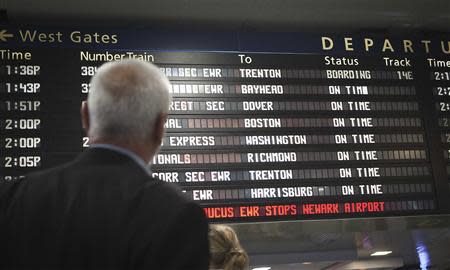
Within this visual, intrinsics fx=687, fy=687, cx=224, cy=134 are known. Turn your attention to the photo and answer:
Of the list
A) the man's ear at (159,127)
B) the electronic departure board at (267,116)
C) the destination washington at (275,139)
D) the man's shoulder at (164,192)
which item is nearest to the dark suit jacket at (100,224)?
the man's shoulder at (164,192)

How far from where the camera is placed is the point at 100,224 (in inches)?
46.5

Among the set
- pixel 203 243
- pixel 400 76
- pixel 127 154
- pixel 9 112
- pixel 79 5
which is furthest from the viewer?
pixel 400 76

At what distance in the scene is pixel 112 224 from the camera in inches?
46.5

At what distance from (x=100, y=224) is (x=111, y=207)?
0.04 meters

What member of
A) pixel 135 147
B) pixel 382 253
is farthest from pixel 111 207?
pixel 382 253

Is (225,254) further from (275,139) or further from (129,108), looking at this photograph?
(275,139)

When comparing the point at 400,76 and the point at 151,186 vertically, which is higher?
the point at 400,76

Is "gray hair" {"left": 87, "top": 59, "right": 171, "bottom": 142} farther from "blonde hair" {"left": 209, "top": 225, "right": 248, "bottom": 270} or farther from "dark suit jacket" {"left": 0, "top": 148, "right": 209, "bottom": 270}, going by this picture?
"blonde hair" {"left": 209, "top": 225, "right": 248, "bottom": 270}

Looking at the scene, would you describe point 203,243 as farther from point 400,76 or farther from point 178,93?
point 400,76

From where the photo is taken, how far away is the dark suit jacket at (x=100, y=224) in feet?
3.79

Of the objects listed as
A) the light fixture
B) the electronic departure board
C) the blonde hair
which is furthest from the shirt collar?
the light fixture

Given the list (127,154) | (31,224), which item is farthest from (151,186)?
(31,224)

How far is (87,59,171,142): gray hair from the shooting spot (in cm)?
129

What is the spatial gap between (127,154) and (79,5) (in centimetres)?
304
